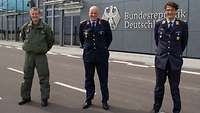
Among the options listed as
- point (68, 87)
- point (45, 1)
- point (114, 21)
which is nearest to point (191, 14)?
point (114, 21)

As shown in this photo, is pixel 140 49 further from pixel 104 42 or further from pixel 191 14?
pixel 104 42

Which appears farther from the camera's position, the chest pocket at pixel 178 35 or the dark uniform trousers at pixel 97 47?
the dark uniform trousers at pixel 97 47


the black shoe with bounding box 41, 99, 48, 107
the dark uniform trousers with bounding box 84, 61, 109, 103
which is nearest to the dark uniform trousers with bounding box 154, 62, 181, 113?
the dark uniform trousers with bounding box 84, 61, 109, 103

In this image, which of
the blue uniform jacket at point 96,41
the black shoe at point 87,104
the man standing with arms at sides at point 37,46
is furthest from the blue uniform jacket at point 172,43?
the man standing with arms at sides at point 37,46

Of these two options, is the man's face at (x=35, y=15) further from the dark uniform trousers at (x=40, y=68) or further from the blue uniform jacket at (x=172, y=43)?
the blue uniform jacket at (x=172, y=43)

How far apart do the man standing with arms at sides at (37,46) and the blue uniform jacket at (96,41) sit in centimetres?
84

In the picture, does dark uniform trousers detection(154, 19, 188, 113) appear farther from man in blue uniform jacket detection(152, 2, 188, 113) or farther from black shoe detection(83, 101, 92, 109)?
black shoe detection(83, 101, 92, 109)

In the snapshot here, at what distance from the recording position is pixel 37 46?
858cm

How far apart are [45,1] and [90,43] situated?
30.2 m

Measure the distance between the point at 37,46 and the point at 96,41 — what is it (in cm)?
116

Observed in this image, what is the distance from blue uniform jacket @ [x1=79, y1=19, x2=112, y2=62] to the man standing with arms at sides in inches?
33.2

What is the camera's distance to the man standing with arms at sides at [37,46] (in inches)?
339

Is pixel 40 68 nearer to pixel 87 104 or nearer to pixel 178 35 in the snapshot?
pixel 87 104

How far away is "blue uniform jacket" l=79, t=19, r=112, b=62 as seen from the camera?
8.25 metres
